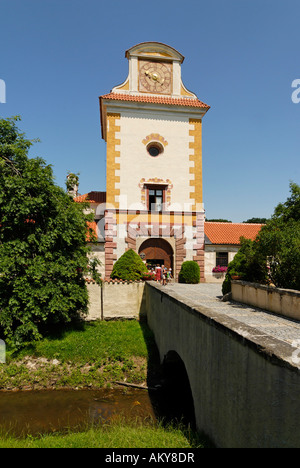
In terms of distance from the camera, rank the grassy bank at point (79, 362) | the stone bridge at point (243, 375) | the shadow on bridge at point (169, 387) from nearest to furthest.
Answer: the stone bridge at point (243, 375) < the shadow on bridge at point (169, 387) < the grassy bank at point (79, 362)

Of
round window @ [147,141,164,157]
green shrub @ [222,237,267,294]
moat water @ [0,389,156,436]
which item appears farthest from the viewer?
round window @ [147,141,164,157]

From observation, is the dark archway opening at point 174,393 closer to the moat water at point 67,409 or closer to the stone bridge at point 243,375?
the moat water at point 67,409

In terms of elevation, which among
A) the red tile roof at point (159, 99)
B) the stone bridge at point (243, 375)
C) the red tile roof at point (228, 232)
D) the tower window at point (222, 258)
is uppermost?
the red tile roof at point (159, 99)

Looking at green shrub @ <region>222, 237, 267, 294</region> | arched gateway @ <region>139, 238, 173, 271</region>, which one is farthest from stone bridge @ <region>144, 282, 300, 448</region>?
arched gateway @ <region>139, 238, 173, 271</region>

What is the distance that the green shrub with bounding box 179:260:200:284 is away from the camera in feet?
61.4

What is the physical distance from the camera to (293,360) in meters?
3.22

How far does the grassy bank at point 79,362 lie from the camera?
11.4m

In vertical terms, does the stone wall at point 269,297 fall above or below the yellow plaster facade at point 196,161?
below

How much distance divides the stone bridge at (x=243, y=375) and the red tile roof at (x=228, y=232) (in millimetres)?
15177

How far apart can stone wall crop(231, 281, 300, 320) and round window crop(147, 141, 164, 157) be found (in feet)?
36.3

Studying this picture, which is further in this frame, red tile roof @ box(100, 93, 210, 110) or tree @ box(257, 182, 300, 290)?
red tile roof @ box(100, 93, 210, 110)

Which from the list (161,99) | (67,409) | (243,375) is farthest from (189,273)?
(243,375)

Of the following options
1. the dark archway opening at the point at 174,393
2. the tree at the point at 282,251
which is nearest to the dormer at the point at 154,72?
the tree at the point at 282,251

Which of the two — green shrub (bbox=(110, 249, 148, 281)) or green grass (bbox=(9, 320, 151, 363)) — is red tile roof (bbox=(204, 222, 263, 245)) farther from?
green grass (bbox=(9, 320, 151, 363))
